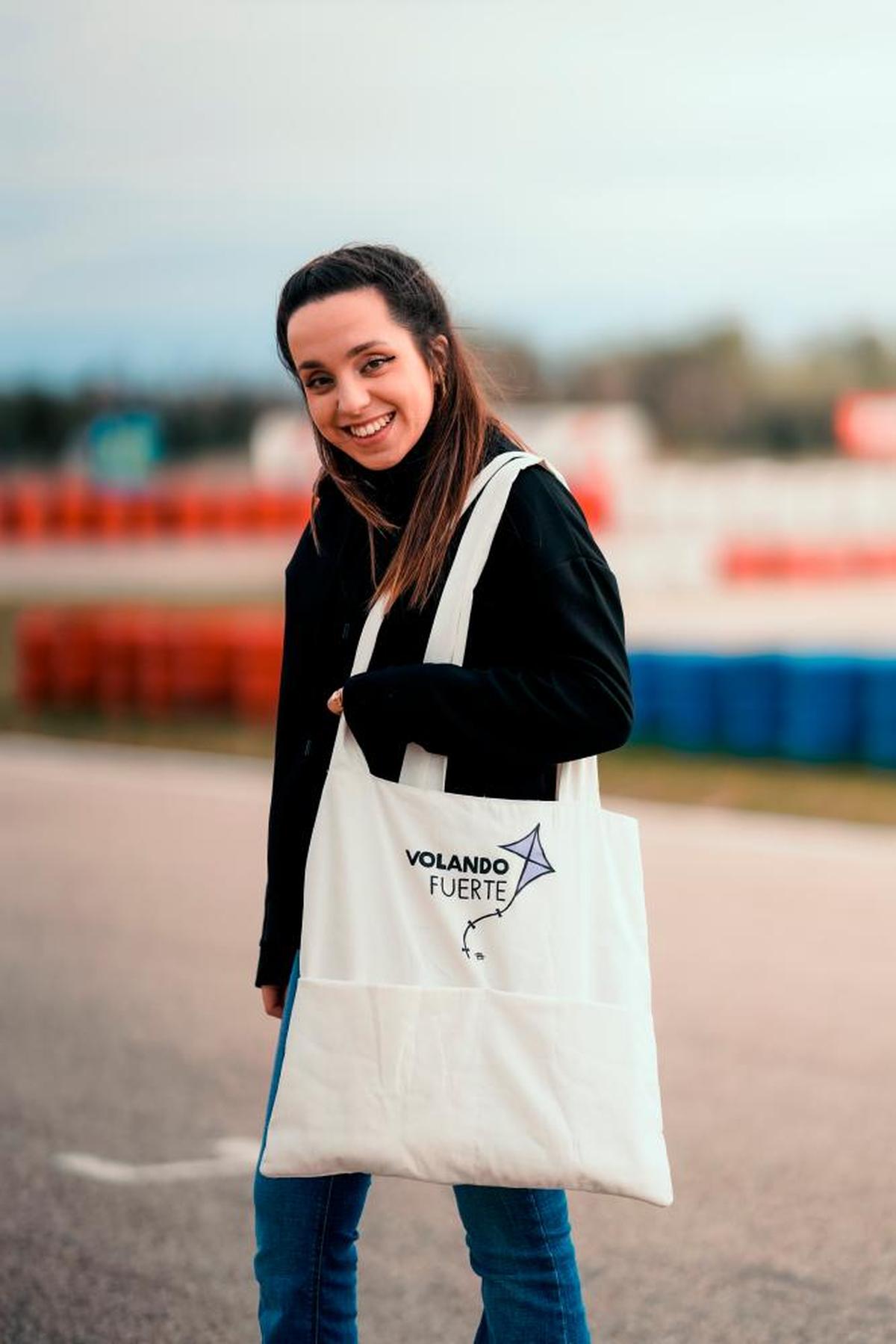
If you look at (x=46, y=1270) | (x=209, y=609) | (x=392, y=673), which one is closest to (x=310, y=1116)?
(x=392, y=673)

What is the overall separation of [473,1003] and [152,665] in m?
12.5

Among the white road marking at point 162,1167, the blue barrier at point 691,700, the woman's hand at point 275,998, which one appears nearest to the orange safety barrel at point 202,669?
the blue barrier at point 691,700

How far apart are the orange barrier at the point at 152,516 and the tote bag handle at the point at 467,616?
37349 millimetres

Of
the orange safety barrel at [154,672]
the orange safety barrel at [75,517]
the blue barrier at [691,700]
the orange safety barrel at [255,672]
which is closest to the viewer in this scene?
the blue barrier at [691,700]

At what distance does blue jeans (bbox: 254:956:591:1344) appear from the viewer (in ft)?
8.27

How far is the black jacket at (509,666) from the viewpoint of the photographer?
95.9 inches

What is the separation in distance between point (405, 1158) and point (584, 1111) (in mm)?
220

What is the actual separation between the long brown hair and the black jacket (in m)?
0.02

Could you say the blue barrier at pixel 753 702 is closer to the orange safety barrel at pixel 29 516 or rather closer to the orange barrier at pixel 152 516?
the orange barrier at pixel 152 516

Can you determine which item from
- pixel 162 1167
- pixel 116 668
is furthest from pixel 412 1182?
pixel 116 668

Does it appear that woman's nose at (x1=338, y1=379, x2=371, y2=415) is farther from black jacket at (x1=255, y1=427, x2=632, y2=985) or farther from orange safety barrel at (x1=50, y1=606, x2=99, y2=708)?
orange safety barrel at (x1=50, y1=606, x2=99, y2=708)

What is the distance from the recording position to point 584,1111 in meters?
2.37

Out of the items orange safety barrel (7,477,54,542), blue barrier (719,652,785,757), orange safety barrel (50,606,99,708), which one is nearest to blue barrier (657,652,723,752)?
blue barrier (719,652,785,757)

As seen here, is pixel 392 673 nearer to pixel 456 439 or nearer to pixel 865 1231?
pixel 456 439
